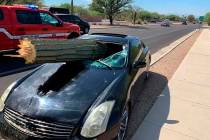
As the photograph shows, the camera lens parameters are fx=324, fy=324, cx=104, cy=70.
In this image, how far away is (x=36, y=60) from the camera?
475 cm

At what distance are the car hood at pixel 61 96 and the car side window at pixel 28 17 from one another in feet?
19.7

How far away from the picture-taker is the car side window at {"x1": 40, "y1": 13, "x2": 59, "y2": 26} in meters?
11.8

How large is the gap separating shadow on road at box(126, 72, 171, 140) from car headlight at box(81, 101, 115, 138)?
1.19 metres

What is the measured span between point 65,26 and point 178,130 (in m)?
8.23

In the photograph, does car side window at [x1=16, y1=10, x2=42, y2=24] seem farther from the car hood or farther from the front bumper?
the front bumper

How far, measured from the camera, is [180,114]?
21.3 feet

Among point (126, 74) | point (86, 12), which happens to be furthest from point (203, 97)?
point (86, 12)

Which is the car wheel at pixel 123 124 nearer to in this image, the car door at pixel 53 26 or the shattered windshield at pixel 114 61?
the shattered windshield at pixel 114 61

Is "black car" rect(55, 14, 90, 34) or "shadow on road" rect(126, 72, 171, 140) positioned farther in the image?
"black car" rect(55, 14, 90, 34)

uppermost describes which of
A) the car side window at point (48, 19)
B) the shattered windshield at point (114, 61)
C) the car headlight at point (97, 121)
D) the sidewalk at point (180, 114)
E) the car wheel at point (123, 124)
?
the car side window at point (48, 19)

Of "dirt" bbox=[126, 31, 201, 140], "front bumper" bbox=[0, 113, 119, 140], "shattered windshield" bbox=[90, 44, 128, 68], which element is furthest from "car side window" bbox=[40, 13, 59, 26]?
"front bumper" bbox=[0, 113, 119, 140]

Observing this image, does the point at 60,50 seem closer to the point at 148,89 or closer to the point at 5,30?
the point at 148,89

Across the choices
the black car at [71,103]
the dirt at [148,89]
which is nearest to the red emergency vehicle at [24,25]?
the dirt at [148,89]

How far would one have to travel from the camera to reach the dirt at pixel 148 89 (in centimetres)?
576
